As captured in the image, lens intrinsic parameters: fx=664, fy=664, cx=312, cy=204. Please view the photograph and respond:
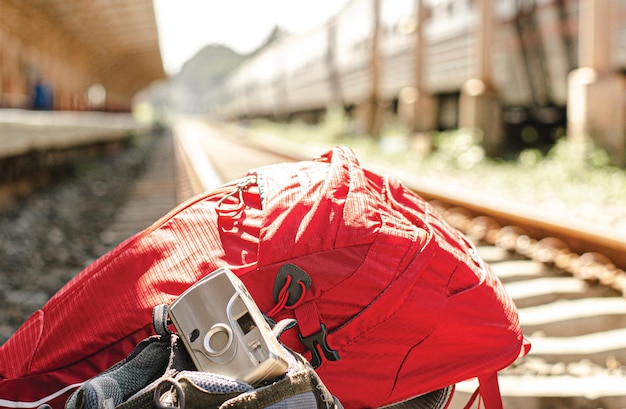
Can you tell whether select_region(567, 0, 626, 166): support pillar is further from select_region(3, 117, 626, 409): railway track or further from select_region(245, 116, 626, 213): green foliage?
select_region(3, 117, 626, 409): railway track

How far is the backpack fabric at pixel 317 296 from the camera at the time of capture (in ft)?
4.52

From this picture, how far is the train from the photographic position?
785 cm

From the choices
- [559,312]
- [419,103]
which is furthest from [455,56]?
[559,312]

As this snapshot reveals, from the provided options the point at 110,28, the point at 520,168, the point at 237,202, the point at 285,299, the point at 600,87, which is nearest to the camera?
the point at 285,299

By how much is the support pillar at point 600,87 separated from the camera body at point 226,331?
6.28 m

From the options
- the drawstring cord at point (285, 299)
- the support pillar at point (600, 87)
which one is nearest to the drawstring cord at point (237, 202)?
the drawstring cord at point (285, 299)

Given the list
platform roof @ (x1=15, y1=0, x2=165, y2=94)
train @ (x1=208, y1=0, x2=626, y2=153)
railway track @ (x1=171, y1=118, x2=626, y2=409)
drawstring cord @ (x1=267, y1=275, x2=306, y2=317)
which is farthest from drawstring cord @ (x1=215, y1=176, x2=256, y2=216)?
platform roof @ (x1=15, y1=0, x2=165, y2=94)

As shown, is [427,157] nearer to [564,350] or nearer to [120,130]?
[564,350]

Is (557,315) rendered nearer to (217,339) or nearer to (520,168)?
(217,339)

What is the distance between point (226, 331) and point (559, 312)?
5.89 feet

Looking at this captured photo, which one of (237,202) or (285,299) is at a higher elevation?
(237,202)

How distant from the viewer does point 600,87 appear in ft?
21.9

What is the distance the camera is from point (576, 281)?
307 centimetres

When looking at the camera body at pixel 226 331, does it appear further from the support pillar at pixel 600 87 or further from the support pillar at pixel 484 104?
the support pillar at pixel 484 104
